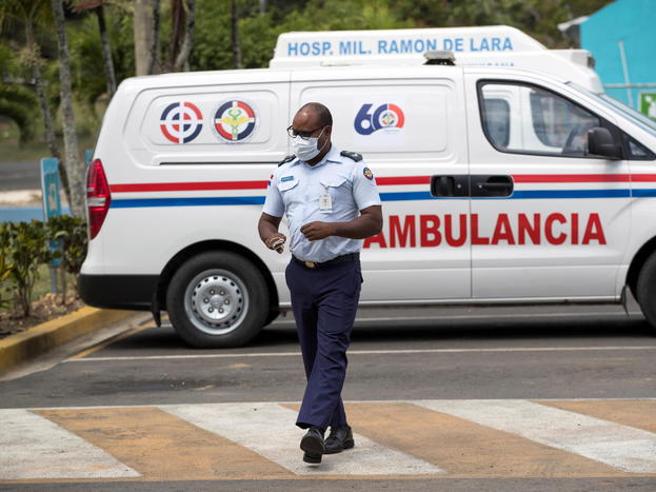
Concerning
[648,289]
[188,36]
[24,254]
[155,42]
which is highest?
[188,36]

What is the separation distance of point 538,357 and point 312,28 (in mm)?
24887

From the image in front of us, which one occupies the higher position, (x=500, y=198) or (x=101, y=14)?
(x=101, y=14)

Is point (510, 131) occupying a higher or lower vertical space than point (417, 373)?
higher

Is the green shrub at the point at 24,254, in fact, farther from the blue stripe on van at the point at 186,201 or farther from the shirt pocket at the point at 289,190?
the shirt pocket at the point at 289,190

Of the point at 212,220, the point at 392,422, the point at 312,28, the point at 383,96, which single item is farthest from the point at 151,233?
the point at 312,28

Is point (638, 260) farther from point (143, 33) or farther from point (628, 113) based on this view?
point (143, 33)

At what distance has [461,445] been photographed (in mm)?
7504

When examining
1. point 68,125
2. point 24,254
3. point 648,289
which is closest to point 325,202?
point 648,289

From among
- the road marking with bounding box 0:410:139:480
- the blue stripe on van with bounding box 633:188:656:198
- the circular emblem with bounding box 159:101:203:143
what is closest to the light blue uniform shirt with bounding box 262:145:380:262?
the road marking with bounding box 0:410:139:480

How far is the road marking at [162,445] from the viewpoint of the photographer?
23.2 feet

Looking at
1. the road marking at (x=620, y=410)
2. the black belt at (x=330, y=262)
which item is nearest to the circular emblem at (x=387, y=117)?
the road marking at (x=620, y=410)

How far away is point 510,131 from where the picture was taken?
11547 millimetres

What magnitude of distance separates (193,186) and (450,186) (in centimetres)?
193

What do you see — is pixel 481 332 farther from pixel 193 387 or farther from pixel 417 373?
pixel 193 387
